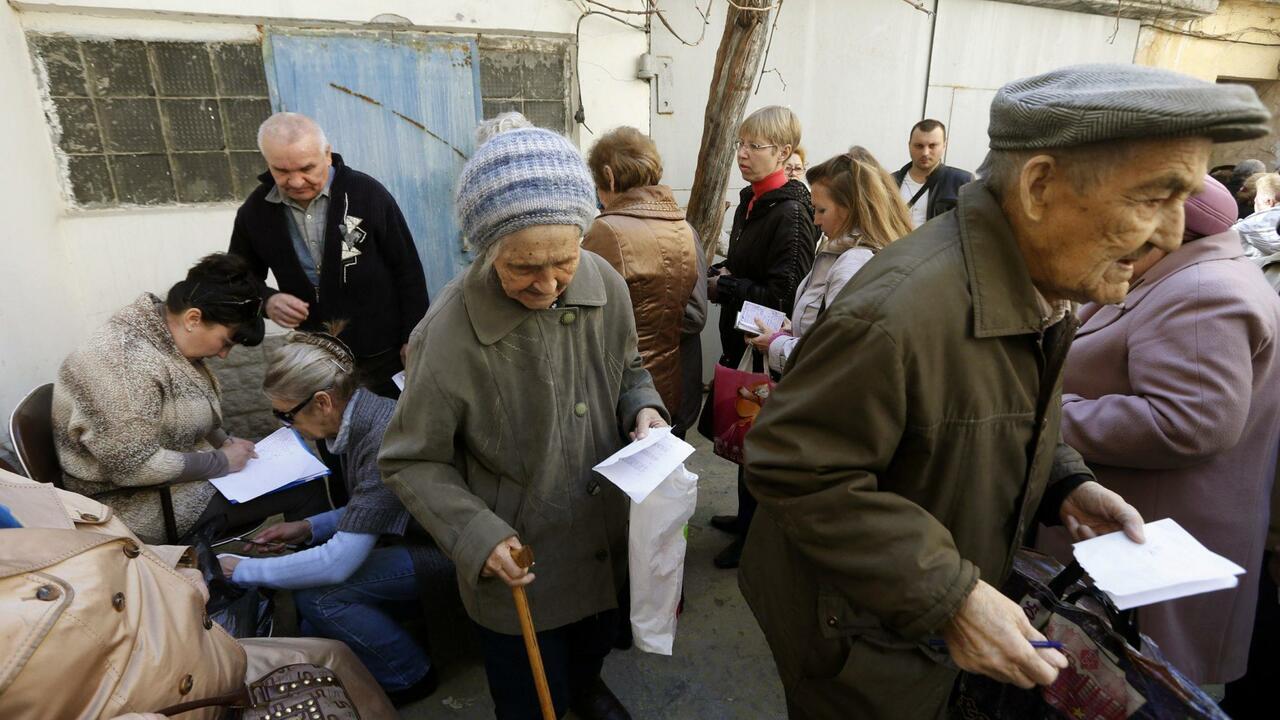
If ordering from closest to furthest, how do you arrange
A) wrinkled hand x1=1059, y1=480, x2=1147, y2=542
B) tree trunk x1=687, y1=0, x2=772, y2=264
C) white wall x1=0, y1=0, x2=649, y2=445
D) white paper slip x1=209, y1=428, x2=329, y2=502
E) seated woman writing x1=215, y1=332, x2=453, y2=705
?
wrinkled hand x1=1059, y1=480, x2=1147, y2=542, seated woman writing x1=215, y1=332, x2=453, y2=705, white paper slip x1=209, y1=428, x2=329, y2=502, white wall x1=0, y1=0, x2=649, y2=445, tree trunk x1=687, y1=0, x2=772, y2=264

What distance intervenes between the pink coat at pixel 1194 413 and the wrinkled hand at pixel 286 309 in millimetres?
3127

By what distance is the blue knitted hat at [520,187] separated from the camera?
1.56 meters

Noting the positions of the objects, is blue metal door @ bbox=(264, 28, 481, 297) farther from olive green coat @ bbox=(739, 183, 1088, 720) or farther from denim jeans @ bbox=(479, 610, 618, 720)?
olive green coat @ bbox=(739, 183, 1088, 720)

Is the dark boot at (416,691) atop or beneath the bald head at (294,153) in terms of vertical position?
beneath

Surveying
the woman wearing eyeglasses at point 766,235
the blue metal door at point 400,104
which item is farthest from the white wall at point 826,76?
the woman wearing eyeglasses at point 766,235

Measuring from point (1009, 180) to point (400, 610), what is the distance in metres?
2.43

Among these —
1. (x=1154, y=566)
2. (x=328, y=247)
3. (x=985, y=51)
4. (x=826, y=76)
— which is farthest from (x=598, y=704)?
(x=985, y=51)

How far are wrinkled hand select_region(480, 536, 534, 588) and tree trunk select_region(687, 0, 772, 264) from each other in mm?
2982

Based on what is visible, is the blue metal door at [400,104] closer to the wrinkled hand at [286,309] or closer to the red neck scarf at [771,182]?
the wrinkled hand at [286,309]

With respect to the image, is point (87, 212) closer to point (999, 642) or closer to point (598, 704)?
point (598, 704)

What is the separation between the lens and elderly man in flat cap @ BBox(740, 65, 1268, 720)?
1.07 m

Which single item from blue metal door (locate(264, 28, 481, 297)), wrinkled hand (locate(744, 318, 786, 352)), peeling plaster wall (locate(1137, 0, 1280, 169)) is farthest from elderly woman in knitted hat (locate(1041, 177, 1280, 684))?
peeling plaster wall (locate(1137, 0, 1280, 169))

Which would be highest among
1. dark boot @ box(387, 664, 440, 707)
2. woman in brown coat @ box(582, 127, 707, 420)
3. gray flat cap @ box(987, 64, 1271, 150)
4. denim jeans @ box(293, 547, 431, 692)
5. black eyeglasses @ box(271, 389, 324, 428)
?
gray flat cap @ box(987, 64, 1271, 150)

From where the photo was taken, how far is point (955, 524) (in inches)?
51.6
